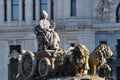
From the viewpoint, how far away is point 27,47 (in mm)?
67500

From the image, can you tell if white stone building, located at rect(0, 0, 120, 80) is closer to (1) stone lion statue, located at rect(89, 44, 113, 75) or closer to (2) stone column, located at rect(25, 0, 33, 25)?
(2) stone column, located at rect(25, 0, 33, 25)

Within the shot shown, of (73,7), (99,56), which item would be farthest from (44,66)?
(73,7)

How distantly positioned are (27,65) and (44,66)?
1215 mm

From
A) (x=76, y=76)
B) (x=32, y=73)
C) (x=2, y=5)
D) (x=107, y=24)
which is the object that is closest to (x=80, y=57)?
(x=76, y=76)

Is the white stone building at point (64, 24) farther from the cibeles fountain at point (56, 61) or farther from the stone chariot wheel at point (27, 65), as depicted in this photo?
the cibeles fountain at point (56, 61)

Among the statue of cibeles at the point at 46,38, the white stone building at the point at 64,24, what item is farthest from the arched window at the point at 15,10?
the statue of cibeles at the point at 46,38

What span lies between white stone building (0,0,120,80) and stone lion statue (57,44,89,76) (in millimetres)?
33579

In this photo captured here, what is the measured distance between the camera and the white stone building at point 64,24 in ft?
216

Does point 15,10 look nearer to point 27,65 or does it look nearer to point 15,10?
point 15,10

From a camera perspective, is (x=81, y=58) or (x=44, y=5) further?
(x=44, y=5)

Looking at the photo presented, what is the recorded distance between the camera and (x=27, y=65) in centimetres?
3188

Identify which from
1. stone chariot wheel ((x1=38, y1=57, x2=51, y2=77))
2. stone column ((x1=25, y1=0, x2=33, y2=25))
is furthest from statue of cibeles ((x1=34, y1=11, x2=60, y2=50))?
stone column ((x1=25, y1=0, x2=33, y2=25))

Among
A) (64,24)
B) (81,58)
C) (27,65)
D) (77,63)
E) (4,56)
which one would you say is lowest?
(4,56)

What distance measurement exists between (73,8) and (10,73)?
8262 millimetres
